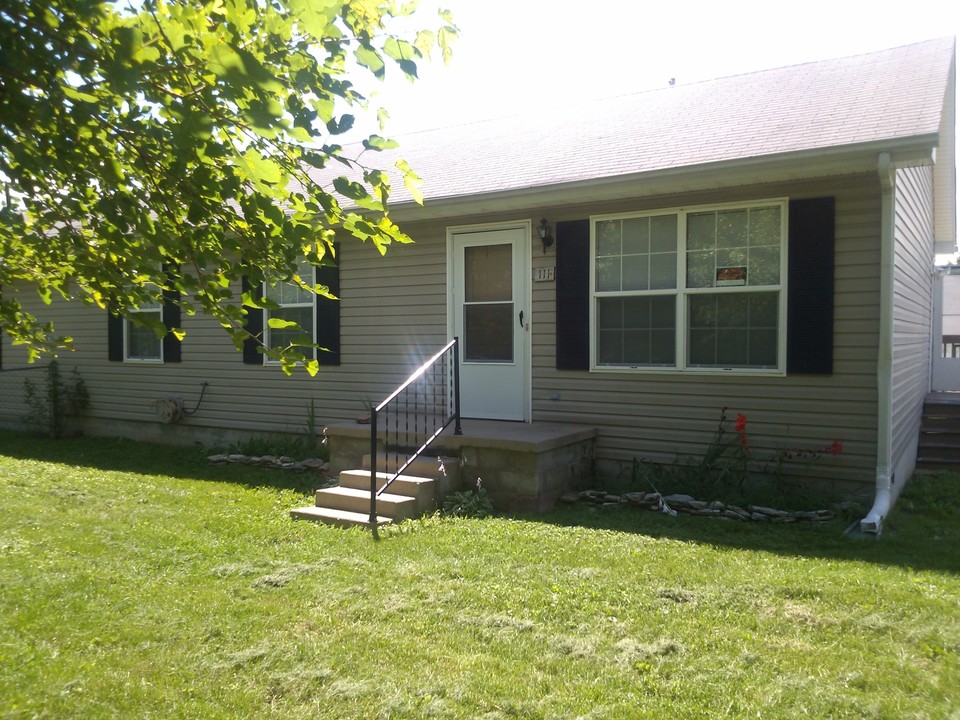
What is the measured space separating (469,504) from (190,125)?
4.50 meters

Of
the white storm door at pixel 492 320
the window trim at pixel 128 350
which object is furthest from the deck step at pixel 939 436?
the window trim at pixel 128 350

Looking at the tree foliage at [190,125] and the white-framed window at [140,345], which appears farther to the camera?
the white-framed window at [140,345]

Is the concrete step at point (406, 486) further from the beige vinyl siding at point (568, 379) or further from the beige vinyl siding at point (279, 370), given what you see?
the beige vinyl siding at point (279, 370)

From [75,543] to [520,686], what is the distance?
3639 mm

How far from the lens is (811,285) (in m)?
6.24

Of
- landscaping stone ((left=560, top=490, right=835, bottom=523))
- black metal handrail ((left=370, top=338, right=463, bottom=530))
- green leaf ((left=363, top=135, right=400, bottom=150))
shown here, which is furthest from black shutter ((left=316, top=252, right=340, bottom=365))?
green leaf ((left=363, top=135, right=400, bottom=150))

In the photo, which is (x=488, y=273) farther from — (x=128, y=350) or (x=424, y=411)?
(x=128, y=350)

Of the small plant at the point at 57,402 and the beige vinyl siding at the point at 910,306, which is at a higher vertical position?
the beige vinyl siding at the point at 910,306

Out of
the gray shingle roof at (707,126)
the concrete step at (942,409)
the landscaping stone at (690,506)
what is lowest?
the landscaping stone at (690,506)

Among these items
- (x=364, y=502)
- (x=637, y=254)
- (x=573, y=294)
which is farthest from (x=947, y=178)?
(x=364, y=502)

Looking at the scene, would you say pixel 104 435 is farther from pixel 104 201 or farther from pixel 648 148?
pixel 104 201

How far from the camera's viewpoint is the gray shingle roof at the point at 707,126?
6277 millimetres

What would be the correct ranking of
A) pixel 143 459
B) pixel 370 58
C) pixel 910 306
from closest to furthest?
1. pixel 370 58
2. pixel 910 306
3. pixel 143 459

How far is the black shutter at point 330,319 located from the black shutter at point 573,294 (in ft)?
9.00
